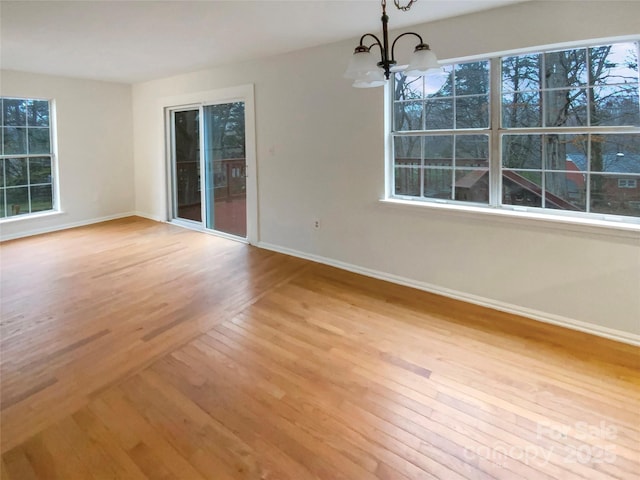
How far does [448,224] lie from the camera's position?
3.22m

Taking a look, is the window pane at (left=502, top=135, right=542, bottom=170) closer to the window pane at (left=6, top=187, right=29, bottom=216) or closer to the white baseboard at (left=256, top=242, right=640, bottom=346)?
the white baseboard at (left=256, top=242, right=640, bottom=346)

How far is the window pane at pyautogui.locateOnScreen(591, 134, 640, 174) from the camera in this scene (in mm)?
2477

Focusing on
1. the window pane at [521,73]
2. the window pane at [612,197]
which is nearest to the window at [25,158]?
the window pane at [521,73]

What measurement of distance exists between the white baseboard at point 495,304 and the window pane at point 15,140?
4369mm

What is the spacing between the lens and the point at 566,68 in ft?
8.71

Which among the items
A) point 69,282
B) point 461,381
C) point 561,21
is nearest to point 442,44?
point 561,21

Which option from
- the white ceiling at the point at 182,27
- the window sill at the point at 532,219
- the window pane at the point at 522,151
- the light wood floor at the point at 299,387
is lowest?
the light wood floor at the point at 299,387

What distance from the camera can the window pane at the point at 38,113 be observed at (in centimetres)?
527

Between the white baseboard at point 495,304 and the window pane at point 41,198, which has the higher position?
the window pane at point 41,198

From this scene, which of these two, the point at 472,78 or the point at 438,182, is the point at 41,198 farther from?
the point at 472,78

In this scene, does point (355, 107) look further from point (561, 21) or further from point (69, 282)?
point (69, 282)

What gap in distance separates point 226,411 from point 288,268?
7.28ft

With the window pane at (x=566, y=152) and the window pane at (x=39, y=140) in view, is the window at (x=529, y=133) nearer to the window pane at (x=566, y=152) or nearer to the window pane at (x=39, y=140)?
the window pane at (x=566, y=152)

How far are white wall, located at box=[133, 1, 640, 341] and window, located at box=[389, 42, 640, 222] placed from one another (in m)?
0.19
